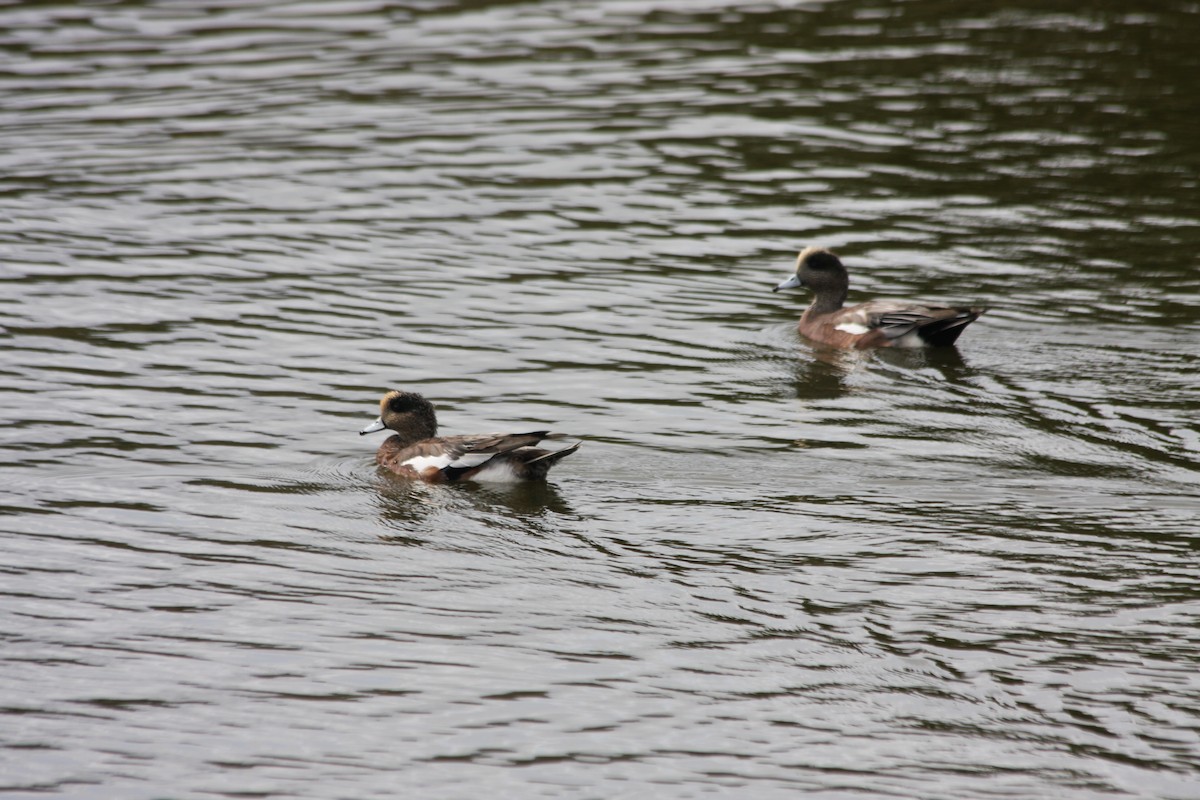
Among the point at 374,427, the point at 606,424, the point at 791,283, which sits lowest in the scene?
the point at 606,424

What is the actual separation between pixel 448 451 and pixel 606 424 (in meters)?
1.56

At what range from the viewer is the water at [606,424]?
7.50 m

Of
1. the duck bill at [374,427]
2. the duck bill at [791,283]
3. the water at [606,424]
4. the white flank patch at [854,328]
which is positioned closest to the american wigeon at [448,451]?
the duck bill at [374,427]

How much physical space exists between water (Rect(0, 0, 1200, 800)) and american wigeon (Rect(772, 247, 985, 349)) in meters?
0.23

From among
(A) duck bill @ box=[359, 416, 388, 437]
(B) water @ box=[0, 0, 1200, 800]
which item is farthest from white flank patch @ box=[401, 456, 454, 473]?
(A) duck bill @ box=[359, 416, 388, 437]

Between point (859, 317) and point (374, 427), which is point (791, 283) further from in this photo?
point (374, 427)

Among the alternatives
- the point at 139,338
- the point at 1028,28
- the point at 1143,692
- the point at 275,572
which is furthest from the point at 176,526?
the point at 1028,28

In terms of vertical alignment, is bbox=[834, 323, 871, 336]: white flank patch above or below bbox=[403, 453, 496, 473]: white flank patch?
above

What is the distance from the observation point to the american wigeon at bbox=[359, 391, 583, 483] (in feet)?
34.6

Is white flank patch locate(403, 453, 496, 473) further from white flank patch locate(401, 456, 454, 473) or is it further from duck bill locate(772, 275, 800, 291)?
duck bill locate(772, 275, 800, 291)

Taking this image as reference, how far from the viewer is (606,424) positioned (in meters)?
11.8

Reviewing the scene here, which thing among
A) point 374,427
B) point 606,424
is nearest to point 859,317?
point 606,424

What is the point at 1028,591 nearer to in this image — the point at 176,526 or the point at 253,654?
the point at 253,654

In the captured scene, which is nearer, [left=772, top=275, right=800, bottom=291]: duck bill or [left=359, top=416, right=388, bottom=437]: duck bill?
[left=359, top=416, right=388, bottom=437]: duck bill
